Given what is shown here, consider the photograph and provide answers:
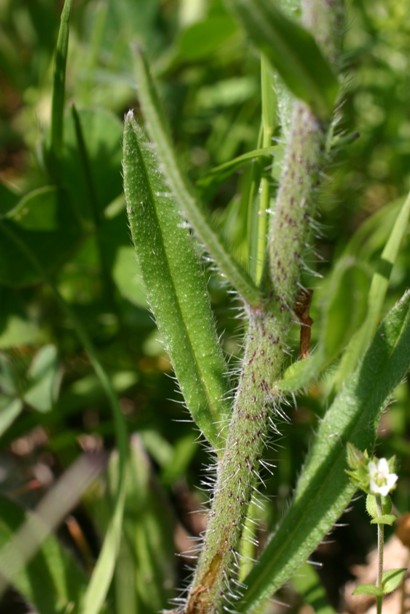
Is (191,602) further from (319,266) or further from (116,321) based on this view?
(319,266)

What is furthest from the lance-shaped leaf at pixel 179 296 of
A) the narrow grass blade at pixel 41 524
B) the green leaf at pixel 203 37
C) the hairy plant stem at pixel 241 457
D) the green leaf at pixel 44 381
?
the green leaf at pixel 203 37

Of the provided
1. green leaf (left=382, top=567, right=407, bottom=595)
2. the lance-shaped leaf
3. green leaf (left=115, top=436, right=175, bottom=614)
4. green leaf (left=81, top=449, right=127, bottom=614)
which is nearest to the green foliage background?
green leaf (left=115, top=436, right=175, bottom=614)

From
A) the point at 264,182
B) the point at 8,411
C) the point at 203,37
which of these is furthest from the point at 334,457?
the point at 203,37

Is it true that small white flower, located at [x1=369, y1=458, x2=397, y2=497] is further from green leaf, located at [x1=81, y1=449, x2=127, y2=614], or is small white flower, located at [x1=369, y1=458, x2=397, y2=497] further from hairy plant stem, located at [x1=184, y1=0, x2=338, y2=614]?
green leaf, located at [x1=81, y1=449, x2=127, y2=614]

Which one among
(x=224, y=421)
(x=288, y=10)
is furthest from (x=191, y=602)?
(x=288, y=10)

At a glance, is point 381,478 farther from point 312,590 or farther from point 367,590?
point 312,590
